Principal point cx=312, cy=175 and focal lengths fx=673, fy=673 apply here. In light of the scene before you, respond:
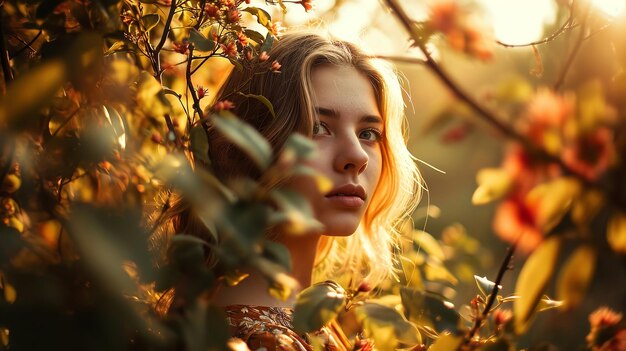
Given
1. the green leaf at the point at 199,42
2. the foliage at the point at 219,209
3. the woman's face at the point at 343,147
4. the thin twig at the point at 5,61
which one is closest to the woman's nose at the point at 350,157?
the woman's face at the point at 343,147

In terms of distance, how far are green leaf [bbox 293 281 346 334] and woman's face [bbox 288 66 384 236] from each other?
0.50 m

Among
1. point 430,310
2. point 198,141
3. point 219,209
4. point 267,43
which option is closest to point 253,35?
point 267,43

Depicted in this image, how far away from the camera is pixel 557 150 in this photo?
1.70 ft

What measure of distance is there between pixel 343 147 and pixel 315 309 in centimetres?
59

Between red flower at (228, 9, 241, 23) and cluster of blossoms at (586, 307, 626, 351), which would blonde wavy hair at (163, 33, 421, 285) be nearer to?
red flower at (228, 9, 241, 23)

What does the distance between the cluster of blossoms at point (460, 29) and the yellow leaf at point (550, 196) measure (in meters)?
0.12

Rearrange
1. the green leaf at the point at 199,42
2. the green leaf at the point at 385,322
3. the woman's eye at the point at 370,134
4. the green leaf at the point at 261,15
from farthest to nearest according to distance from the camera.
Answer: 1. the woman's eye at the point at 370,134
2. the green leaf at the point at 261,15
3. the green leaf at the point at 199,42
4. the green leaf at the point at 385,322

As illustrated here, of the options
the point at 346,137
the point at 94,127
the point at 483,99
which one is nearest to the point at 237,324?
the point at 346,137

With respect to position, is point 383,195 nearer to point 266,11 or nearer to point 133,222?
point 266,11

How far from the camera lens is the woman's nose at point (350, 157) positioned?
1299 mm

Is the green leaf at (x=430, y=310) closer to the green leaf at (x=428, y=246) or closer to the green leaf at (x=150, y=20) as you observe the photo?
the green leaf at (x=150, y=20)

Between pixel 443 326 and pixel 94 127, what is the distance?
446mm

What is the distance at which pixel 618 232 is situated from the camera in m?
0.54

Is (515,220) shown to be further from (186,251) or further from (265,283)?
(265,283)
